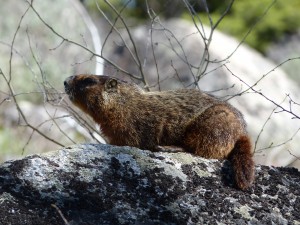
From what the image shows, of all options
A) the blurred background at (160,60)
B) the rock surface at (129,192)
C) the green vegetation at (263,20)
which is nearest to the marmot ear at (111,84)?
the rock surface at (129,192)

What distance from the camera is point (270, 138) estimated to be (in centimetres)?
1377

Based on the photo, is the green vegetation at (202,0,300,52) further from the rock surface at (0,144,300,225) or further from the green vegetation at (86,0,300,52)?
the rock surface at (0,144,300,225)

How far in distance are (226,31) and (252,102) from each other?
291 inches

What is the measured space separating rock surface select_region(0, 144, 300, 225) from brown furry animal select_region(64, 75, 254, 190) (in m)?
0.53

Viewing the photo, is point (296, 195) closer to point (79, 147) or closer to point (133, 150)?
point (133, 150)

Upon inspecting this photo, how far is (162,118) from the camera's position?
6098mm

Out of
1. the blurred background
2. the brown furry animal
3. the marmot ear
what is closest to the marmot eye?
the brown furry animal

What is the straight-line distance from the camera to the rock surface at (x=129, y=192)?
4301 millimetres

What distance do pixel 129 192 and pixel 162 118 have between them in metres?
1.70

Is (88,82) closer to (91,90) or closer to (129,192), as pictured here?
(91,90)

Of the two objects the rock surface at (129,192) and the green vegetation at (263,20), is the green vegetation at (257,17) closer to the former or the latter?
the green vegetation at (263,20)

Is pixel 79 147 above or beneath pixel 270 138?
beneath

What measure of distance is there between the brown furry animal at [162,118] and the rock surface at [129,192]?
533mm

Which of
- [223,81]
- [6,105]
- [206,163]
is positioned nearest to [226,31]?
[223,81]
